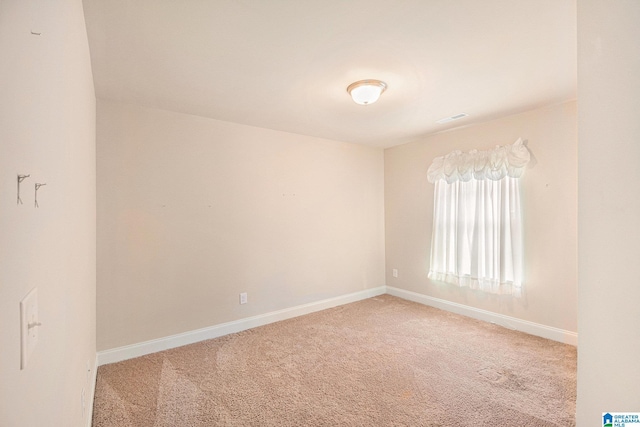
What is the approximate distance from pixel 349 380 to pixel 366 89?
233 centimetres

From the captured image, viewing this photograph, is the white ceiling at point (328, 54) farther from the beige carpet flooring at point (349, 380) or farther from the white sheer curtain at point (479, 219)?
the beige carpet flooring at point (349, 380)

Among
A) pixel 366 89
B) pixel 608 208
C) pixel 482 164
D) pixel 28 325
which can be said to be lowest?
pixel 28 325

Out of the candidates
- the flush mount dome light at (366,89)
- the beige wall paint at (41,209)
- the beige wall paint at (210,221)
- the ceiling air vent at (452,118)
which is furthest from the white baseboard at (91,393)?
the ceiling air vent at (452,118)

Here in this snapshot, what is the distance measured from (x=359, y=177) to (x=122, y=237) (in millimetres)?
3159

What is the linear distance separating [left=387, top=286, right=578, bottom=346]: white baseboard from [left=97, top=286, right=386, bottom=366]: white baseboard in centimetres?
83

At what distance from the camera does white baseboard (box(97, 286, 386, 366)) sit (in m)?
2.67

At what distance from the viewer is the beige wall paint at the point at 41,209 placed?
0.54 metres

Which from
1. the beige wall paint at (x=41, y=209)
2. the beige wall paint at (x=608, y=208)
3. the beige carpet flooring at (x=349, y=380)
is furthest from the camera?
the beige carpet flooring at (x=349, y=380)

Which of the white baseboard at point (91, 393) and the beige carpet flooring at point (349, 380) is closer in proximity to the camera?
the white baseboard at point (91, 393)

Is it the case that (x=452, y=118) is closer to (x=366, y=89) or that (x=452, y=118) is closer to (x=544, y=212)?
(x=544, y=212)

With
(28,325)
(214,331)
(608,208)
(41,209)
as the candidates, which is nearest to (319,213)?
(214,331)

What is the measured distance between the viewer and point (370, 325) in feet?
→ 11.4

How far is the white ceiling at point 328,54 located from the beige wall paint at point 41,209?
0.52 meters

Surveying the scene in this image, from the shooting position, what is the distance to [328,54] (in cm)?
198
